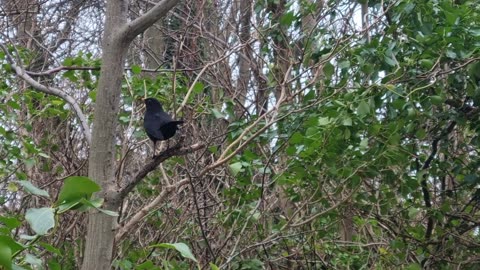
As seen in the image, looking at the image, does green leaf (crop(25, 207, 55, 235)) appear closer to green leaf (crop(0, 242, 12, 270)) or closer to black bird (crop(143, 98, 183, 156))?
green leaf (crop(0, 242, 12, 270))

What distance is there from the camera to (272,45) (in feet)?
13.6

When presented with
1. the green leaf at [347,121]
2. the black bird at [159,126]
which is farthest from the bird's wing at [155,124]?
the green leaf at [347,121]

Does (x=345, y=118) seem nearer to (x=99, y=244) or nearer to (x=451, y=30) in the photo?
(x=451, y=30)

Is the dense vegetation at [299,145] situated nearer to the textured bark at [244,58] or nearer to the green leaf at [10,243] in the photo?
the textured bark at [244,58]

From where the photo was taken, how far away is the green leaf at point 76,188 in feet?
3.36

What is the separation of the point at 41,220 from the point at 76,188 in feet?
0.23

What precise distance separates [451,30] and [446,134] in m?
1.06

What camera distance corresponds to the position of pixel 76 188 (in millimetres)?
1029

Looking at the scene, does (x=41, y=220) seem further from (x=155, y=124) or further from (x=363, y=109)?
(x=363, y=109)

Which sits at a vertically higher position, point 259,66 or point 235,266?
point 259,66

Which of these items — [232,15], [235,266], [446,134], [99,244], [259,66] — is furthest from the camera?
[232,15]

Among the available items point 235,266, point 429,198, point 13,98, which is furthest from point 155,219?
point 429,198

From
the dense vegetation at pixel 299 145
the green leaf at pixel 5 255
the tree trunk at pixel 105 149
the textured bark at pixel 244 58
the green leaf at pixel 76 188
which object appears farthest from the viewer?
the textured bark at pixel 244 58

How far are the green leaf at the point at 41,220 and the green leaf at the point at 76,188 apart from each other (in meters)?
0.03
